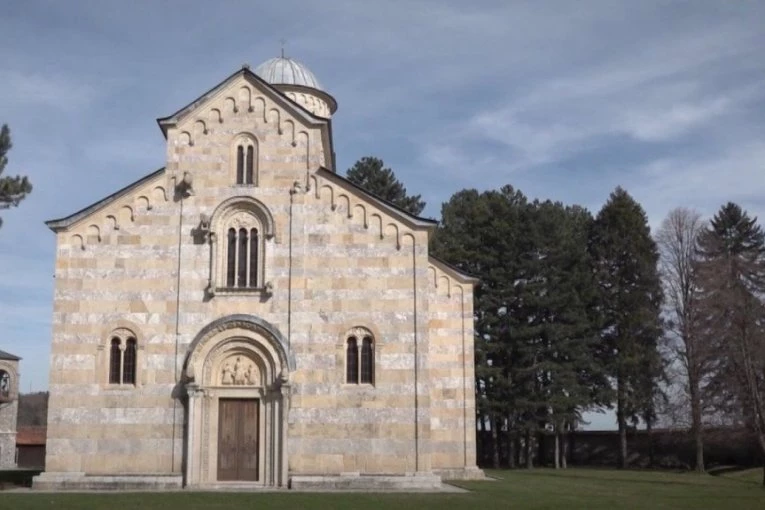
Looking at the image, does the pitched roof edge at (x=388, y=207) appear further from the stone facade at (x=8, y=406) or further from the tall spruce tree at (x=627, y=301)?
the stone facade at (x=8, y=406)

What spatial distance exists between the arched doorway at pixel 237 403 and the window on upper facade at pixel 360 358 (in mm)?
2058

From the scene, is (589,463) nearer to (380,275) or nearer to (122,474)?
(380,275)

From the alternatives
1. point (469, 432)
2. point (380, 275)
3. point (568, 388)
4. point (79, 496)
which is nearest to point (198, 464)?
point (79, 496)

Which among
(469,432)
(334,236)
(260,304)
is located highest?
(334,236)

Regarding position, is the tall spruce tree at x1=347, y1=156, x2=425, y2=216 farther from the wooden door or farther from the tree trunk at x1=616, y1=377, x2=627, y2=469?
the wooden door

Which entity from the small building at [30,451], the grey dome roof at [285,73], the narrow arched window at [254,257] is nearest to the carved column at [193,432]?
the narrow arched window at [254,257]

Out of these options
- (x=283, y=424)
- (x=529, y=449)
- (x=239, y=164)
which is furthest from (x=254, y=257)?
(x=529, y=449)

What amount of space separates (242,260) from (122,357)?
17.0 feet

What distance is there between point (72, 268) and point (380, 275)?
419 inches

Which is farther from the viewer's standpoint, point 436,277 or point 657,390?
point 657,390

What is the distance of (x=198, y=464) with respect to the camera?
26.9 meters

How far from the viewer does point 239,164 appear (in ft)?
96.3

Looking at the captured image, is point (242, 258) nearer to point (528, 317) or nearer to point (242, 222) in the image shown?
point (242, 222)

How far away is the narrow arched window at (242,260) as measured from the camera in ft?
93.2
